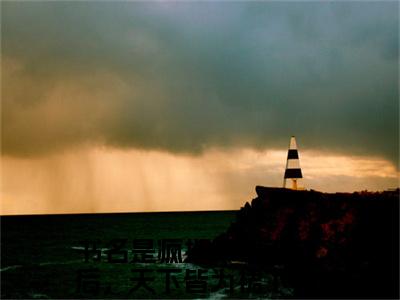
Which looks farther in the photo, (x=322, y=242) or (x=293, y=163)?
(x=293, y=163)

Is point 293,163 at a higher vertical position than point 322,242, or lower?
higher

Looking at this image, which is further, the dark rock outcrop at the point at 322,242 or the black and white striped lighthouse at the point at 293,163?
the black and white striped lighthouse at the point at 293,163

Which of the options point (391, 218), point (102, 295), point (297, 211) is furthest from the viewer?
point (297, 211)

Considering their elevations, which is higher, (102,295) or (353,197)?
(353,197)

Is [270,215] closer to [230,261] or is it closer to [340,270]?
[230,261]

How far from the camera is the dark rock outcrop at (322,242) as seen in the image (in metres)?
29.9

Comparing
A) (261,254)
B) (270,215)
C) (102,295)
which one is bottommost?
(102,295)

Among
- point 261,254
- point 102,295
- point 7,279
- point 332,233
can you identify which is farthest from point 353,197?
point 7,279

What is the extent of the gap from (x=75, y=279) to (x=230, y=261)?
13.1 meters

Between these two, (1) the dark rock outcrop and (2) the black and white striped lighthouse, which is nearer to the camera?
(1) the dark rock outcrop

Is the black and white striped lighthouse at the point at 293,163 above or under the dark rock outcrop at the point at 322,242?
above

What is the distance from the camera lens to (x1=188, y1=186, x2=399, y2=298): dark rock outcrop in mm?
29922

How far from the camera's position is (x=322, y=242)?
113 feet

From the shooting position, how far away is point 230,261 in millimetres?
43406
